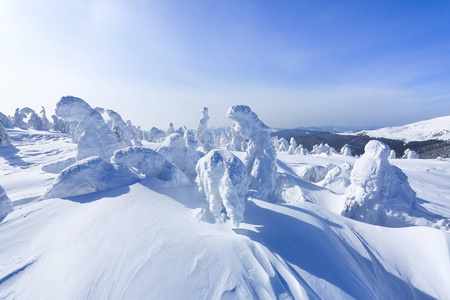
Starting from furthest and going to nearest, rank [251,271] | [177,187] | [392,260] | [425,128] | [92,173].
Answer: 1. [425,128]
2. [177,187]
3. [92,173]
4. [392,260]
5. [251,271]

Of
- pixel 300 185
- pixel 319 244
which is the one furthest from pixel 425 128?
pixel 319 244

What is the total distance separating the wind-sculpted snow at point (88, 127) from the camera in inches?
387

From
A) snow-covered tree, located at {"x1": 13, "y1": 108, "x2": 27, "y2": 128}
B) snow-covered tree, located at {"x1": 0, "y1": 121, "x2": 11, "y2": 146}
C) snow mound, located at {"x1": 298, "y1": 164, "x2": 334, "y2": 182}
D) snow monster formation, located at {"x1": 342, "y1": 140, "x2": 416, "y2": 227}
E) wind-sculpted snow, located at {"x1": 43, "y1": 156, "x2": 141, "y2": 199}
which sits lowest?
snow mound, located at {"x1": 298, "y1": 164, "x2": 334, "y2": 182}

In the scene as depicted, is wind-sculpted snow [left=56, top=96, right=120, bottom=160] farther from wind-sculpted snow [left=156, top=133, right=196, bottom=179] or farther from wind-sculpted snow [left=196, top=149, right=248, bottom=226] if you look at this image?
wind-sculpted snow [left=196, top=149, right=248, bottom=226]

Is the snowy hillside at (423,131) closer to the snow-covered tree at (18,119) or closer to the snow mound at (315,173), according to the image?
the snow mound at (315,173)

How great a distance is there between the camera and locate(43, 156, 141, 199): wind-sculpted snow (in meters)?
5.83

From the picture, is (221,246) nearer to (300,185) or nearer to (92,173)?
(92,173)

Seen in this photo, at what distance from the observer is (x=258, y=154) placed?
11055 millimetres

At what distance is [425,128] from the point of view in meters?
106

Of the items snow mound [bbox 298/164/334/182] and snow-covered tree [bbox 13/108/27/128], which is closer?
snow mound [bbox 298/164/334/182]

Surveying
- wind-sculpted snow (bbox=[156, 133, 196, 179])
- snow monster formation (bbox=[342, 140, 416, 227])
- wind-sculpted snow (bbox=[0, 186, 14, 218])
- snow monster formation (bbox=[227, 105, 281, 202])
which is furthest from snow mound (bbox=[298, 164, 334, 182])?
wind-sculpted snow (bbox=[0, 186, 14, 218])

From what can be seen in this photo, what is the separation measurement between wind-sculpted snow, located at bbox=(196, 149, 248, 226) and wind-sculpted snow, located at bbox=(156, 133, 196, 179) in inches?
184

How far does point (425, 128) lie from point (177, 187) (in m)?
160

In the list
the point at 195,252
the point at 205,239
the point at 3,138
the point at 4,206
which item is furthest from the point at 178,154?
the point at 3,138
